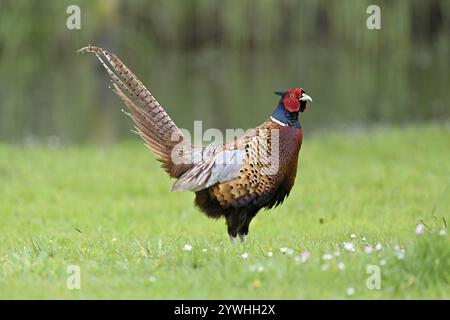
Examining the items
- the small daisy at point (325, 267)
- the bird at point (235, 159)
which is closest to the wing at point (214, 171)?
the bird at point (235, 159)

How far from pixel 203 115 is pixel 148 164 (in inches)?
241

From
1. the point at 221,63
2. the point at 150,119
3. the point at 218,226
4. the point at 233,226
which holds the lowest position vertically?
the point at 218,226

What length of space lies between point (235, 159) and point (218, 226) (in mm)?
2818

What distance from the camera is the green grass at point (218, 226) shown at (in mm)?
5496

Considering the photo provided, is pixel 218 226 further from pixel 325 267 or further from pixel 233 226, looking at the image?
pixel 325 267

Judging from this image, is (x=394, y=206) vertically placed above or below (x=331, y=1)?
below

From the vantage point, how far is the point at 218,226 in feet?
31.7

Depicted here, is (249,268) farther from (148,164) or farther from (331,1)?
(331,1)

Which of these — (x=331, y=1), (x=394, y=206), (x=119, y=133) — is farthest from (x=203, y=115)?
(x=394, y=206)

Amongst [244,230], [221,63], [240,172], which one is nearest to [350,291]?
[240,172]

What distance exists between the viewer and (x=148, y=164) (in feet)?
45.3

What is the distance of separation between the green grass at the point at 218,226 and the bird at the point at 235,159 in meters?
0.36

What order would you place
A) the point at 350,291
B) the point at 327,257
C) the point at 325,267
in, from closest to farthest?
the point at 350,291 → the point at 325,267 → the point at 327,257

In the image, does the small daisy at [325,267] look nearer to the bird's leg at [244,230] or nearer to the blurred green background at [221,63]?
the bird's leg at [244,230]
